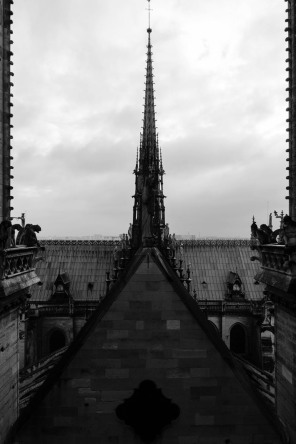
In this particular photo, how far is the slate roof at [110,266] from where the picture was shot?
4422cm

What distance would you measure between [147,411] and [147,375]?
0.75m

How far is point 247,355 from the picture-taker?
40781 millimetres

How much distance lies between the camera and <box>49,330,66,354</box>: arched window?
41656mm

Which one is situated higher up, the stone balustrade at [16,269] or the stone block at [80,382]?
the stone balustrade at [16,269]

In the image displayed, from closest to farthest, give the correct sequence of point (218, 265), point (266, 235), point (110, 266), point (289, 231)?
point (289, 231) < point (266, 235) < point (110, 266) < point (218, 265)

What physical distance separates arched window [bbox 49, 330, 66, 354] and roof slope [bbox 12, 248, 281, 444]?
33506 mm

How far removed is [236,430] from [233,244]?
39958 millimetres

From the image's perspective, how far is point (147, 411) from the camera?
9.50 metres

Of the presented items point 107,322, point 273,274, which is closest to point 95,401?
point 107,322

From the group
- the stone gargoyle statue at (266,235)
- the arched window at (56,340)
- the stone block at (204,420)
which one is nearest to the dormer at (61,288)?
the arched window at (56,340)

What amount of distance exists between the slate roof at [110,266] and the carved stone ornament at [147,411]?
34552 millimetres

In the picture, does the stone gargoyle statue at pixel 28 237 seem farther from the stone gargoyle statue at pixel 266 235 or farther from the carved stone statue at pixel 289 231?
the carved stone statue at pixel 289 231

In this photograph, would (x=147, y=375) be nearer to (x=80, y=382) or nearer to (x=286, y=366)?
(x=80, y=382)

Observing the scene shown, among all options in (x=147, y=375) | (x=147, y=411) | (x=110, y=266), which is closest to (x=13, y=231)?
(x=147, y=375)
